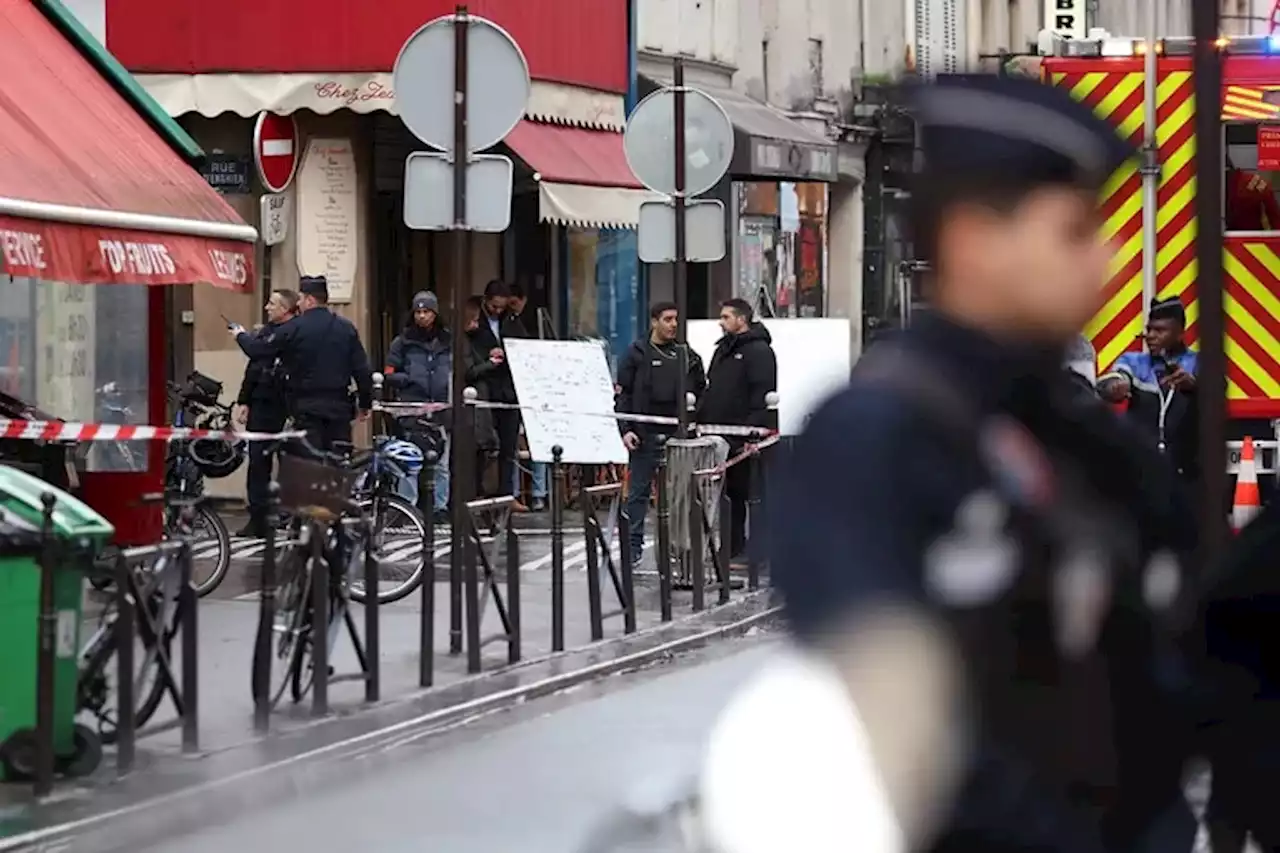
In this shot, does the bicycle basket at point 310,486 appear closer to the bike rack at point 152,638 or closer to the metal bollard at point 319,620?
the metal bollard at point 319,620

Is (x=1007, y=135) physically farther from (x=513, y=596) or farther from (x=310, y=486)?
(x=513, y=596)

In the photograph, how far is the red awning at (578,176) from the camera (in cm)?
2384

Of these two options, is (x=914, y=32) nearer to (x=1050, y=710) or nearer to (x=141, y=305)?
(x=141, y=305)

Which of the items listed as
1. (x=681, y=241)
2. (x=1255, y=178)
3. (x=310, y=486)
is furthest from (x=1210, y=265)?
(x=681, y=241)

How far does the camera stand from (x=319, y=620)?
1134cm

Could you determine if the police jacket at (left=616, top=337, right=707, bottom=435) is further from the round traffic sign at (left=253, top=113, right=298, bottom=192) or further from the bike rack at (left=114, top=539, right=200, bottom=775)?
the bike rack at (left=114, top=539, right=200, bottom=775)

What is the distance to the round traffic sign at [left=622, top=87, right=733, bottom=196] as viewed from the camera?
16531mm

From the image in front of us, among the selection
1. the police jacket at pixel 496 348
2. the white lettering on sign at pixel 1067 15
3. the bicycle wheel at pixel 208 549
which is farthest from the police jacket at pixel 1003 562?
the white lettering on sign at pixel 1067 15

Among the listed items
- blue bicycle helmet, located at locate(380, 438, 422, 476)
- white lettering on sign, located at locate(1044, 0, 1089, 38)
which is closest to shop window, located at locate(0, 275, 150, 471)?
blue bicycle helmet, located at locate(380, 438, 422, 476)

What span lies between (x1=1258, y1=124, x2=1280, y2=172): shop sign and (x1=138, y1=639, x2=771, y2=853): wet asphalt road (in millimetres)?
3868

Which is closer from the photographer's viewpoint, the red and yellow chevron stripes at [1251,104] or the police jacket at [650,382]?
the red and yellow chevron stripes at [1251,104]

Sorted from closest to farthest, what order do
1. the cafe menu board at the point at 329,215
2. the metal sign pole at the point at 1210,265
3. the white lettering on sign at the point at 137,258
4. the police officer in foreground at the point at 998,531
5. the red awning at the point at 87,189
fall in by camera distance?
the police officer in foreground at the point at 998,531 < the metal sign pole at the point at 1210,265 < the red awning at the point at 87,189 < the white lettering on sign at the point at 137,258 < the cafe menu board at the point at 329,215

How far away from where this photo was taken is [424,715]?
38.6 ft

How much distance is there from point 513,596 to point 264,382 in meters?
6.47
